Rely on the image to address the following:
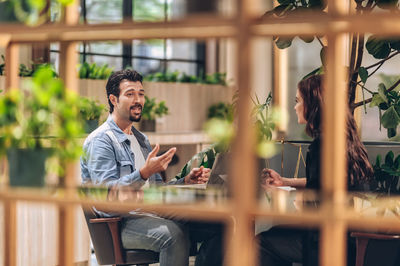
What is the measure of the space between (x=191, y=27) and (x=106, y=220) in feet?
5.36

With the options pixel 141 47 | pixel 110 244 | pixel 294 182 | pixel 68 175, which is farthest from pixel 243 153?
pixel 141 47

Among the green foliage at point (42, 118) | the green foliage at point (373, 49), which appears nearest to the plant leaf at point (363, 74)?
the green foliage at point (373, 49)

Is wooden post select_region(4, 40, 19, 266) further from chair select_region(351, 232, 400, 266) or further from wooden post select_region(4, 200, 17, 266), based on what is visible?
chair select_region(351, 232, 400, 266)

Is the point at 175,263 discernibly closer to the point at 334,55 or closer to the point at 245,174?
the point at 245,174

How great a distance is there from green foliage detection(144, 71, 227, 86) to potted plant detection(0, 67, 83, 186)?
4722mm

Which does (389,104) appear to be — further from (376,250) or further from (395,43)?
(376,250)

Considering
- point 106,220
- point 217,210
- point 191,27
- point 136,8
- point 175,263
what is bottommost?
point 175,263

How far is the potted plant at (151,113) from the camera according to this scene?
6.18m

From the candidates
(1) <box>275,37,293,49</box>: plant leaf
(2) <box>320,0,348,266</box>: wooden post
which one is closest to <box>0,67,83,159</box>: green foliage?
(2) <box>320,0,348,266</box>: wooden post

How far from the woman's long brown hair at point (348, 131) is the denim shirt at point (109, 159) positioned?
0.86 metres

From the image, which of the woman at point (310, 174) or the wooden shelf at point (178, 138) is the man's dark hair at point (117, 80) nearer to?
the woman at point (310, 174)

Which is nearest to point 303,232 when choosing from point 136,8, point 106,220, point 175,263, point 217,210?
point 175,263

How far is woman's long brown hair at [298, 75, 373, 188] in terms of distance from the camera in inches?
121

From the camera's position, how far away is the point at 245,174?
1.74 meters
